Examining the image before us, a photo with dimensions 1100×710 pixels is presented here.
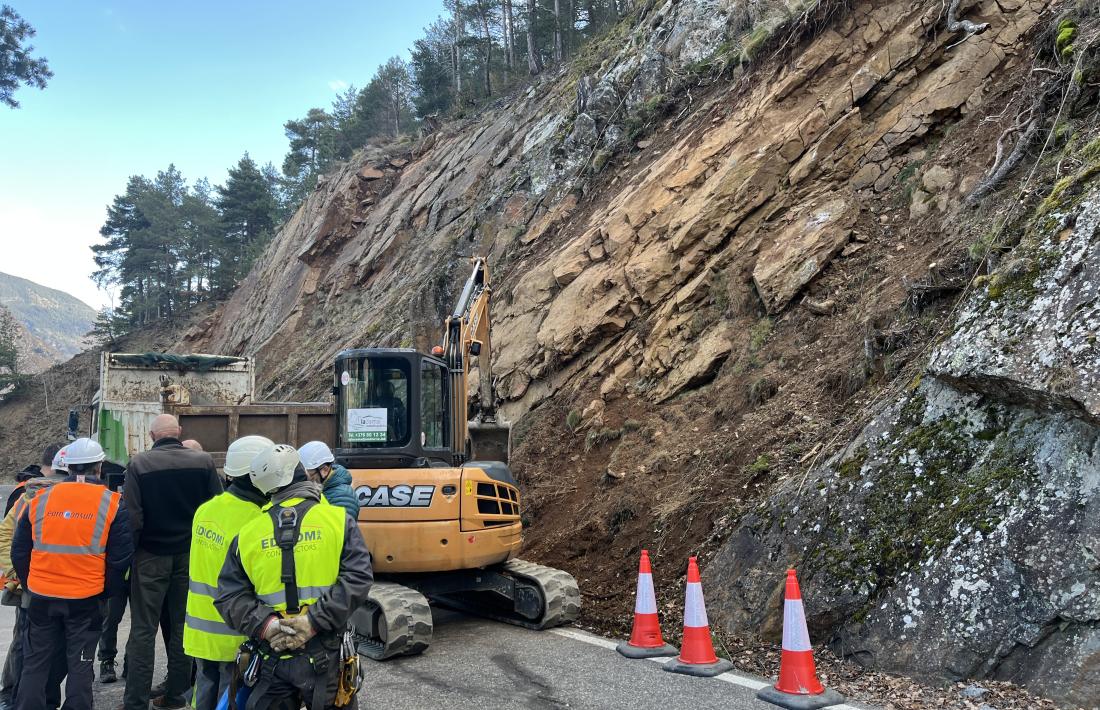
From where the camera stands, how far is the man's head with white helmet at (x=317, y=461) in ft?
17.8

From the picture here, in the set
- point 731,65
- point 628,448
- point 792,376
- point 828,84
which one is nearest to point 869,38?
point 828,84

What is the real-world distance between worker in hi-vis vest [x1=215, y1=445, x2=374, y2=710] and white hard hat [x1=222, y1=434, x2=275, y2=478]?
9 centimetres

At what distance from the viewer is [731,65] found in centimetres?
1493

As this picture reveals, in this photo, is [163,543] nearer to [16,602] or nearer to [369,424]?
[16,602]

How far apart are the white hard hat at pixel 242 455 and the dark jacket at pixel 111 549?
209 cm

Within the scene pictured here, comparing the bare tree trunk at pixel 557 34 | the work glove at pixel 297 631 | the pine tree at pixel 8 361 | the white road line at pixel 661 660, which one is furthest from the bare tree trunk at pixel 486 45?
the work glove at pixel 297 631

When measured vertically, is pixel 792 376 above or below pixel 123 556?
above

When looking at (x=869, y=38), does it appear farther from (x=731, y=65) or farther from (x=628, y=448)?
(x=628, y=448)

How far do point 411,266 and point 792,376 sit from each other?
49.4 ft

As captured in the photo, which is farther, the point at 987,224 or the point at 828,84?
the point at 828,84

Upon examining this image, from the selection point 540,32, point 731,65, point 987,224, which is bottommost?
point 987,224

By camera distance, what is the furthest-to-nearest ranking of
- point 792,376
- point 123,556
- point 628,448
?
1. point 628,448
2. point 792,376
3. point 123,556

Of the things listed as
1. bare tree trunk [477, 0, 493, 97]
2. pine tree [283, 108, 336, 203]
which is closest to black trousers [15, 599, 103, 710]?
bare tree trunk [477, 0, 493, 97]

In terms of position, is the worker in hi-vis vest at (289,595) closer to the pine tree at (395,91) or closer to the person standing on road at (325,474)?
the person standing on road at (325,474)
